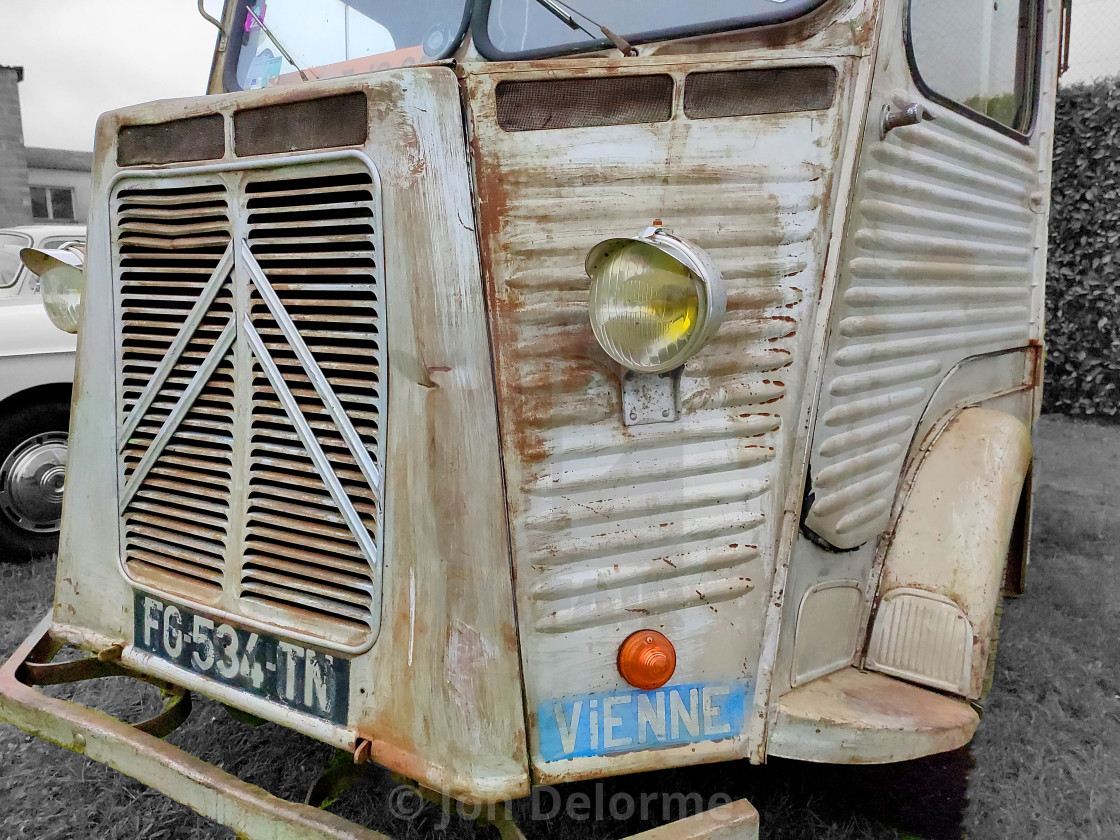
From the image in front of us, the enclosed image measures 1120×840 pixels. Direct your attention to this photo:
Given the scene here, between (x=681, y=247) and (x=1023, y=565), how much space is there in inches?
103

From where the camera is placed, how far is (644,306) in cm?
149

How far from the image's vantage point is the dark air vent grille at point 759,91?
5.30 ft

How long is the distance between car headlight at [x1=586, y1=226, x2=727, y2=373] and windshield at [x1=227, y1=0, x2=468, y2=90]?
1.08 metres

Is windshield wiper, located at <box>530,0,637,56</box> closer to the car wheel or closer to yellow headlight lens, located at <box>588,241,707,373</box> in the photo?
yellow headlight lens, located at <box>588,241,707,373</box>

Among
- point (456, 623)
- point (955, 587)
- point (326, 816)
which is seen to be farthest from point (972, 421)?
point (326, 816)

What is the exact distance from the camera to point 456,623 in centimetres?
159

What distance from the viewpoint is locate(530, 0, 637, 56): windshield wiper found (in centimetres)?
176

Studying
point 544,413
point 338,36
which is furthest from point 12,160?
point 544,413

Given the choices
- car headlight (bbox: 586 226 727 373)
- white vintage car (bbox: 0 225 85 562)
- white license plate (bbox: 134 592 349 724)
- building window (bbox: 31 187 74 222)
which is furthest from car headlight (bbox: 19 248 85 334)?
building window (bbox: 31 187 74 222)

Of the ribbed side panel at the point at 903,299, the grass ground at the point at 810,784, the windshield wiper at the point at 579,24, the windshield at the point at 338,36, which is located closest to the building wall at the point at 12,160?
the grass ground at the point at 810,784

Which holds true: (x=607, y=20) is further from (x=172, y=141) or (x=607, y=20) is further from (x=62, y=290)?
(x=62, y=290)

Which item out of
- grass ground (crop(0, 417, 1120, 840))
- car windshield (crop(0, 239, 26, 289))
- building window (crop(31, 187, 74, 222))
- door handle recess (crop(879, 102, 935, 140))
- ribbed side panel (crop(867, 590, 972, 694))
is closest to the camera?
door handle recess (crop(879, 102, 935, 140))

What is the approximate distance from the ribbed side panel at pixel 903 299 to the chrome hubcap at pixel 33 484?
405cm

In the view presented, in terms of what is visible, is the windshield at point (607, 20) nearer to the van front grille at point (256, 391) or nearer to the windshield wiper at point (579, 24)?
the windshield wiper at point (579, 24)
